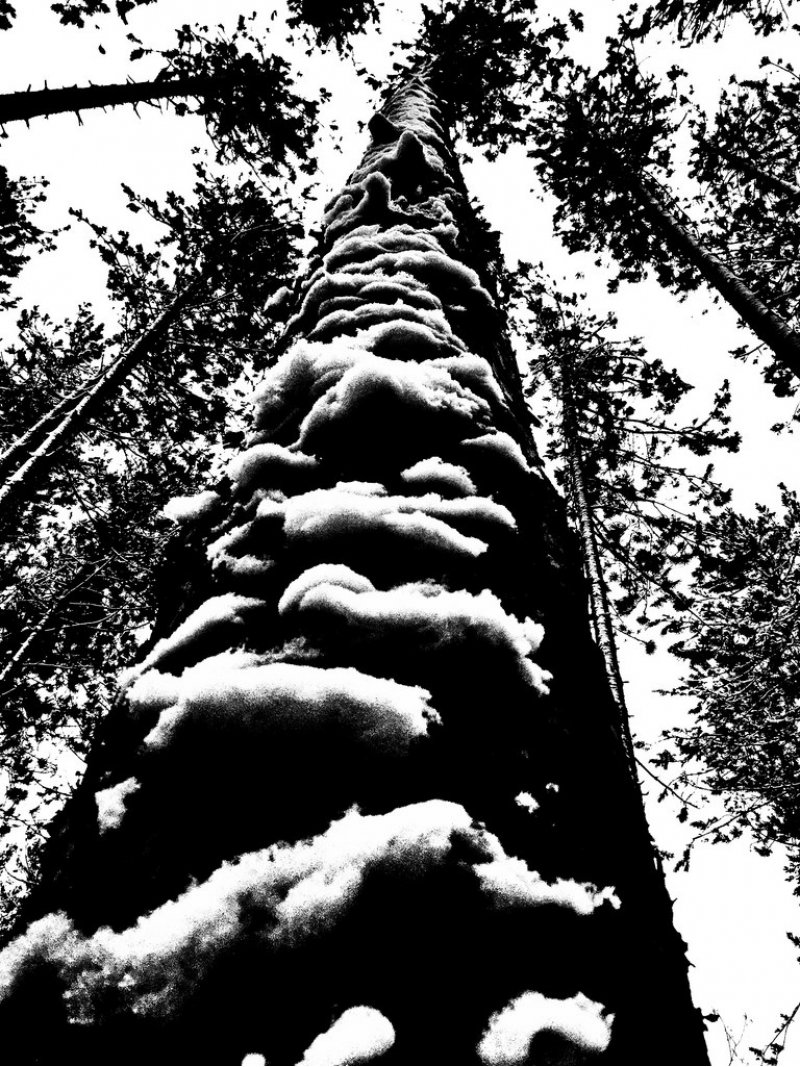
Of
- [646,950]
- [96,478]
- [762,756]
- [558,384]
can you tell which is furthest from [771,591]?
[96,478]

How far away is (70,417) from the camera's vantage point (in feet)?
32.2

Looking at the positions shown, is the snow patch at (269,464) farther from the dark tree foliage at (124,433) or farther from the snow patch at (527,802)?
the dark tree foliage at (124,433)

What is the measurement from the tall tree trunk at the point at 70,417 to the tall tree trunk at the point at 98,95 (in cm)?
466

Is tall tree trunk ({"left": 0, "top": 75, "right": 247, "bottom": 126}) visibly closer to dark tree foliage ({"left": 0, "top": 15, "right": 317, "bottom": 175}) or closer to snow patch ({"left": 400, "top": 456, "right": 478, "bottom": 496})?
dark tree foliage ({"left": 0, "top": 15, "right": 317, "bottom": 175})

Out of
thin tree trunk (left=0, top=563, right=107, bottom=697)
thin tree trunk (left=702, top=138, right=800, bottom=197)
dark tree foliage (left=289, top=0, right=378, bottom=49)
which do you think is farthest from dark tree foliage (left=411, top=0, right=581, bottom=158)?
thin tree trunk (left=0, top=563, right=107, bottom=697)

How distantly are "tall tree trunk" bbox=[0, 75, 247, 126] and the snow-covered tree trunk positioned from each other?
5711 millimetres

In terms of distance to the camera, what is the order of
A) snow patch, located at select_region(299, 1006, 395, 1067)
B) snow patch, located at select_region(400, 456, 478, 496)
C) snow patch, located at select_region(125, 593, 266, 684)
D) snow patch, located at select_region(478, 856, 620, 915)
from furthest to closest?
1. snow patch, located at select_region(400, 456, 478, 496)
2. snow patch, located at select_region(125, 593, 266, 684)
3. snow patch, located at select_region(478, 856, 620, 915)
4. snow patch, located at select_region(299, 1006, 395, 1067)

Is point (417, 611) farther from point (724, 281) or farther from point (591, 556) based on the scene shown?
point (724, 281)

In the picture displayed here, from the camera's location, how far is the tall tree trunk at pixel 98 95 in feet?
16.2

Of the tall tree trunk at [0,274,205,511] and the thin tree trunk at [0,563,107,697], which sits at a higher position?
the tall tree trunk at [0,274,205,511]

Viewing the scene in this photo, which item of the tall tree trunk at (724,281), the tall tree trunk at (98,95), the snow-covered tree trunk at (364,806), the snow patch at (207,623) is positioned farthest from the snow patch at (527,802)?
the tall tree trunk at (724,281)

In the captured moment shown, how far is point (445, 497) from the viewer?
3.68 feet

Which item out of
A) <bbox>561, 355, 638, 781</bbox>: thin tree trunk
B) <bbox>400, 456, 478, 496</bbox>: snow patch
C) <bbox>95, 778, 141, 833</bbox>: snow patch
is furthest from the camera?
<bbox>561, 355, 638, 781</bbox>: thin tree trunk

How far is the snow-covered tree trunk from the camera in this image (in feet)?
1.86
